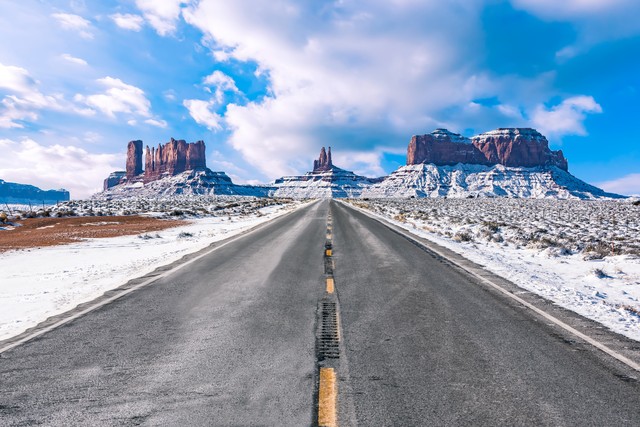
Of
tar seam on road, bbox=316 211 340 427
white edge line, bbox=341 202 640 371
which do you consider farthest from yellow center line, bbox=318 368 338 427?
white edge line, bbox=341 202 640 371

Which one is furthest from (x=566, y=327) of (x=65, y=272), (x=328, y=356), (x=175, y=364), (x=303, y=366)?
(x=65, y=272)

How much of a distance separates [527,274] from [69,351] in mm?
9438

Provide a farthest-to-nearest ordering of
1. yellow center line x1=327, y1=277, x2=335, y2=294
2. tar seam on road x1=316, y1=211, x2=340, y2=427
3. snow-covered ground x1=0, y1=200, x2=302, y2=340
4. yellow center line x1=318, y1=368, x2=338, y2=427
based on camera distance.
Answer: yellow center line x1=327, y1=277, x2=335, y2=294 < snow-covered ground x1=0, y1=200, x2=302, y2=340 < tar seam on road x1=316, y1=211, x2=340, y2=427 < yellow center line x1=318, y1=368, x2=338, y2=427

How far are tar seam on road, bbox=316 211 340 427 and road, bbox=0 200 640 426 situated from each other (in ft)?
0.12

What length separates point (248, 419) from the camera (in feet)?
9.62

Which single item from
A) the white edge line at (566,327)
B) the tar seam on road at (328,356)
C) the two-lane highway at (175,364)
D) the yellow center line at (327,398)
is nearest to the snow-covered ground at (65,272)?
the two-lane highway at (175,364)

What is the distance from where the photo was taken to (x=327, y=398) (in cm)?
323

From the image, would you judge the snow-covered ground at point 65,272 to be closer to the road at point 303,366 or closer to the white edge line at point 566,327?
the road at point 303,366

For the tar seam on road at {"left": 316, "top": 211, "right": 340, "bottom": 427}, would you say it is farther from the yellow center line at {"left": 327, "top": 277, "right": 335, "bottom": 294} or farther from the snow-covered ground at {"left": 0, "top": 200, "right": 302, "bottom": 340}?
the snow-covered ground at {"left": 0, "top": 200, "right": 302, "bottom": 340}

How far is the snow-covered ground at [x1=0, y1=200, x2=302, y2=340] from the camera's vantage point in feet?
20.6

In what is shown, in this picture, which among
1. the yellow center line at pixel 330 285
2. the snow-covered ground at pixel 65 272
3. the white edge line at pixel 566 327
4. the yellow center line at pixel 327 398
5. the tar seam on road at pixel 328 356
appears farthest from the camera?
the yellow center line at pixel 330 285

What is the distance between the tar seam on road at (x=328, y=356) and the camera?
9.89 feet

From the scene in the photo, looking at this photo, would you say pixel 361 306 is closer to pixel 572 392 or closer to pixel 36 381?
pixel 572 392

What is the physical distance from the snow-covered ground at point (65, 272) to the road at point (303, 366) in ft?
3.83
